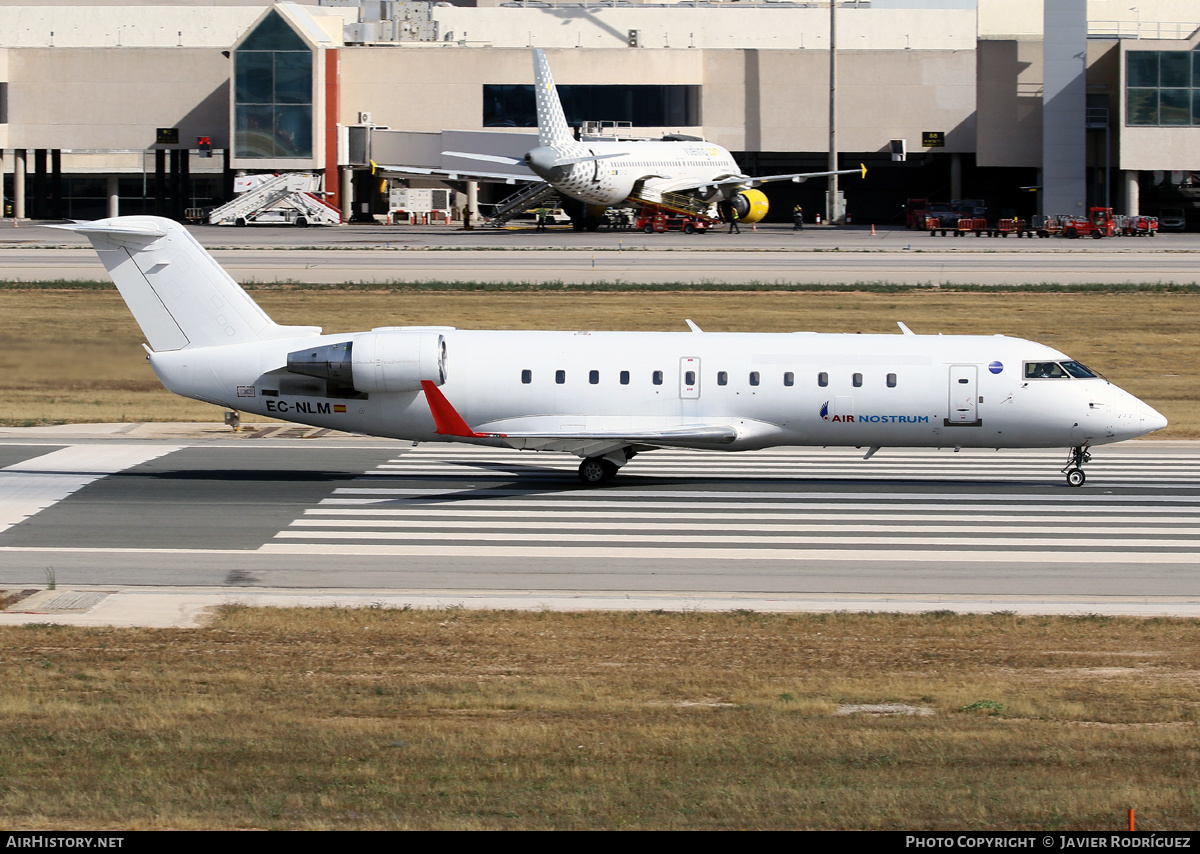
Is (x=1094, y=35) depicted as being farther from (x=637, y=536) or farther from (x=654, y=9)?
(x=637, y=536)

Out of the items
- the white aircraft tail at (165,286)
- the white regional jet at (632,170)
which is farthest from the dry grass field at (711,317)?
the white regional jet at (632,170)

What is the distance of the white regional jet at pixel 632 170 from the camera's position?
83750 millimetres

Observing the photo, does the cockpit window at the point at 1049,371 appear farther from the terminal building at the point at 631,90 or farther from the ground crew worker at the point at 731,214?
the terminal building at the point at 631,90

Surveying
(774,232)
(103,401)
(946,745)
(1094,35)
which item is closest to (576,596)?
(946,745)

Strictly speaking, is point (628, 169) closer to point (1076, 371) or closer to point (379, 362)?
point (1076, 371)

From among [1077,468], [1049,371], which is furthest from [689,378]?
[1077,468]

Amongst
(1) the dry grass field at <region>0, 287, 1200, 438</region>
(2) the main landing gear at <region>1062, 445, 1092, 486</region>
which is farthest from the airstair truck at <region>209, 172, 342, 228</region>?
(2) the main landing gear at <region>1062, 445, 1092, 486</region>

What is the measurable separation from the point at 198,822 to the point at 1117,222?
3499 inches

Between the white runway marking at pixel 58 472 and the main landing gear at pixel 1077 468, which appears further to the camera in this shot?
the main landing gear at pixel 1077 468

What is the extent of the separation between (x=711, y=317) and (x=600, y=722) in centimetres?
3854

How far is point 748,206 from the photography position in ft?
305

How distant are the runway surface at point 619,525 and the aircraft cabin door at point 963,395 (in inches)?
65.1

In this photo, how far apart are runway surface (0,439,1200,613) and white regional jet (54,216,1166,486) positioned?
1306 millimetres

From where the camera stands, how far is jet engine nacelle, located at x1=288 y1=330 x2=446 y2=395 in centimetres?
2728
